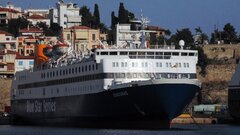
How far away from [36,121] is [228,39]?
214ft

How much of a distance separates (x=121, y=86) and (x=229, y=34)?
265 feet

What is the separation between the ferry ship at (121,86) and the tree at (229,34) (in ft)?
216

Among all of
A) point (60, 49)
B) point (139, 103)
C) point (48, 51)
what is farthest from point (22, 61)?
point (139, 103)

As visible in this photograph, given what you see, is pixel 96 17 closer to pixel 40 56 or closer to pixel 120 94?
pixel 40 56

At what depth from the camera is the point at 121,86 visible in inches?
2726

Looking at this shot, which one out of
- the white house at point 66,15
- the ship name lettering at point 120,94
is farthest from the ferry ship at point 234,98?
the white house at point 66,15

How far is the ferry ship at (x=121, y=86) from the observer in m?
67.9

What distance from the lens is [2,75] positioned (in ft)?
429

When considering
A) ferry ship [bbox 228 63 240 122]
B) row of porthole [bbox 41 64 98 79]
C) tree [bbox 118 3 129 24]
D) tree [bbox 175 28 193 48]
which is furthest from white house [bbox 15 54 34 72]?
row of porthole [bbox 41 64 98 79]

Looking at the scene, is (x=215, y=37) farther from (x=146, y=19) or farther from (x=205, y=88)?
(x=146, y=19)

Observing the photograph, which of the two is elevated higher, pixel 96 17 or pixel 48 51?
pixel 96 17

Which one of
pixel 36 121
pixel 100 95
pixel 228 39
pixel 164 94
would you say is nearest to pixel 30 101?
pixel 36 121

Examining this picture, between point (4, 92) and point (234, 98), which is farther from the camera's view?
point (4, 92)

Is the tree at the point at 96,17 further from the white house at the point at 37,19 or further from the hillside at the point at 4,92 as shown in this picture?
the hillside at the point at 4,92
